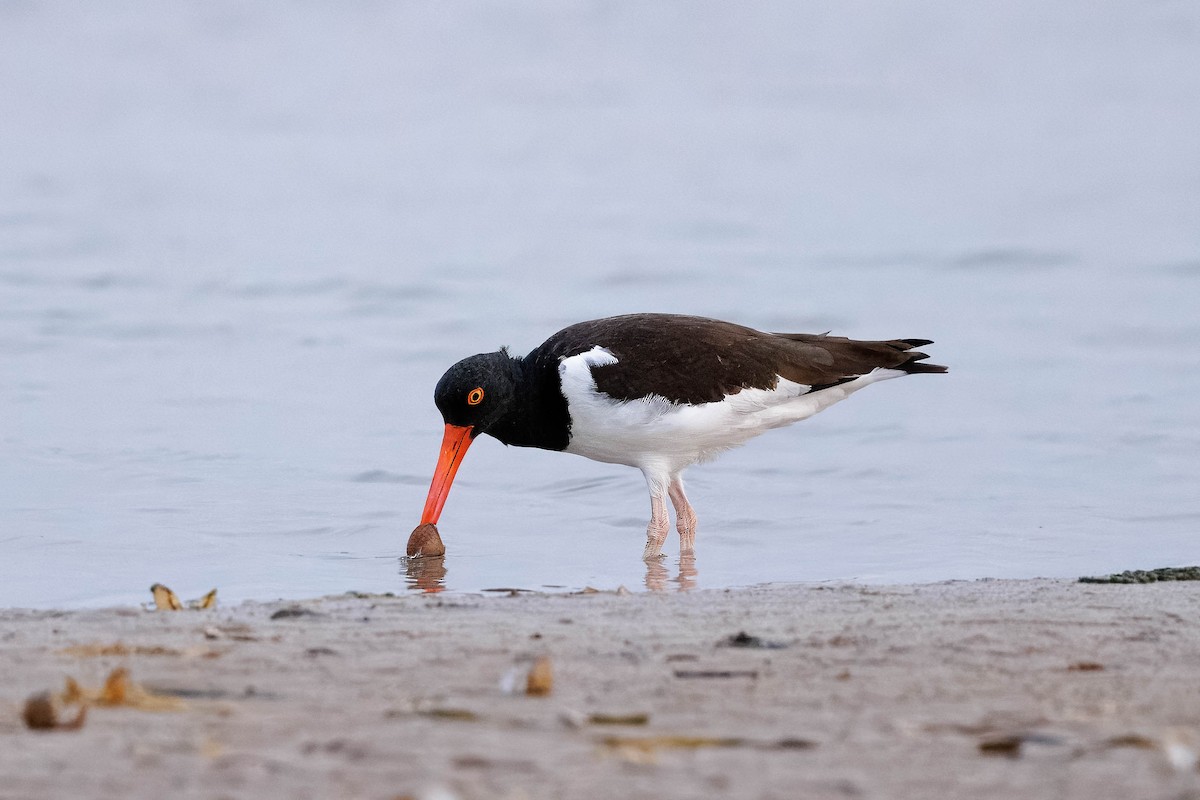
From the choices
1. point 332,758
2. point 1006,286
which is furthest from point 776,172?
point 332,758

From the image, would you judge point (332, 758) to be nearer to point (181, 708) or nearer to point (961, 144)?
point (181, 708)

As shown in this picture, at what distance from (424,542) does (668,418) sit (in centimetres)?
147

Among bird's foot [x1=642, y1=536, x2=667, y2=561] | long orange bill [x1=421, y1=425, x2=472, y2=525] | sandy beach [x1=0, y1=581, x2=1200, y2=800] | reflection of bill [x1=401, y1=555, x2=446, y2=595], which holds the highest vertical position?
long orange bill [x1=421, y1=425, x2=472, y2=525]

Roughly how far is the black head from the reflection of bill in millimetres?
910

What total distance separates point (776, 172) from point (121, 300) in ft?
35.6

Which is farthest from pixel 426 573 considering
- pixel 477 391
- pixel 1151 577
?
pixel 1151 577

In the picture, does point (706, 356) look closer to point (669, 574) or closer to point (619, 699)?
point (669, 574)

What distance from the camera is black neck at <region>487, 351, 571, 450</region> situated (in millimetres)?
8508

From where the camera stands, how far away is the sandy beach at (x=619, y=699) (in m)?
3.17

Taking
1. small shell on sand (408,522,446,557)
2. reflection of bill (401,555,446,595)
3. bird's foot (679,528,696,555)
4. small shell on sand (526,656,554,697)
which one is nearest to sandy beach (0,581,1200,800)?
small shell on sand (526,656,554,697)

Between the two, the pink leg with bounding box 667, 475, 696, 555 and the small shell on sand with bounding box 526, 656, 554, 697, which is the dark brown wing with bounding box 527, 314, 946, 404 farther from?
the small shell on sand with bounding box 526, 656, 554, 697

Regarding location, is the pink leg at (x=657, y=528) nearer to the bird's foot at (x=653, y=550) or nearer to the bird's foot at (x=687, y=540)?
the bird's foot at (x=653, y=550)

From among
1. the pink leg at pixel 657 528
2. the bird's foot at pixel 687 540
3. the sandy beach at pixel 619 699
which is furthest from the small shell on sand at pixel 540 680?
the bird's foot at pixel 687 540

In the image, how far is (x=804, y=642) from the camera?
4.73m
